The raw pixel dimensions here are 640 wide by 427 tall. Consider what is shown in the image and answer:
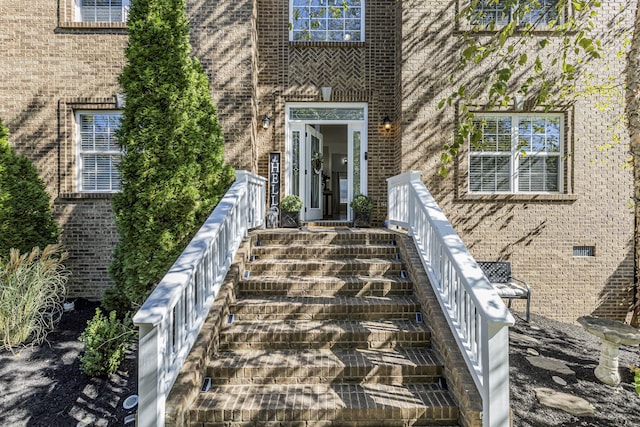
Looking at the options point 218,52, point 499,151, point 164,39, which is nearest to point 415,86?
→ point 499,151

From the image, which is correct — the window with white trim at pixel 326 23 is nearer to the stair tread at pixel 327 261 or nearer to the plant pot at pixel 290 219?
the plant pot at pixel 290 219

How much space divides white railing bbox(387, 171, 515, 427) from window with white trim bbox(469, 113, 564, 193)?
2.56 meters

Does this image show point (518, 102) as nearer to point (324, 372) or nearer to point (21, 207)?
point (324, 372)

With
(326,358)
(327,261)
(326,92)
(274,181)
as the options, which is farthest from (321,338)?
(326,92)

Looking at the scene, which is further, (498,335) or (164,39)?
(164,39)

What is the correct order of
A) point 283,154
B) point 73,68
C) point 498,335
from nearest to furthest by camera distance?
point 498,335 < point 73,68 < point 283,154

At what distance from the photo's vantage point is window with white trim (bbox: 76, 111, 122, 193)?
6.53m

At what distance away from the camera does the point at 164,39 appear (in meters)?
4.45

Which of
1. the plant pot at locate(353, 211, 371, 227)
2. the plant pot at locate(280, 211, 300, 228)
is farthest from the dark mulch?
the plant pot at locate(280, 211, 300, 228)

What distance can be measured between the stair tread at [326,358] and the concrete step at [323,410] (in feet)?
0.98

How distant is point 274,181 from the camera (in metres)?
7.06

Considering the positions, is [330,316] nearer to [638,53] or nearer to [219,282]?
[219,282]

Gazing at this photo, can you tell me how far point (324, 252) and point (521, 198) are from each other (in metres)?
4.06

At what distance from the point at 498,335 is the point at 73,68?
25.8 ft
